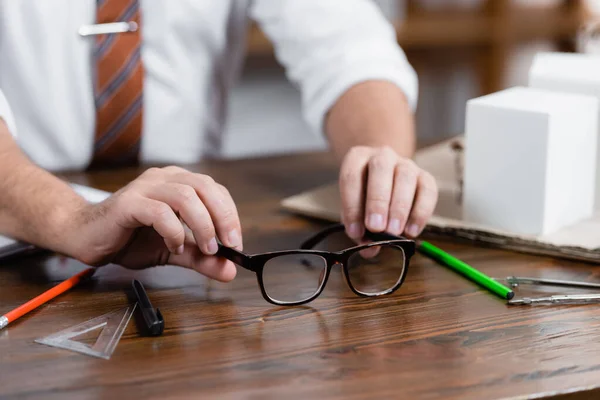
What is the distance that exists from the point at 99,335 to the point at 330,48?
0.83 metres

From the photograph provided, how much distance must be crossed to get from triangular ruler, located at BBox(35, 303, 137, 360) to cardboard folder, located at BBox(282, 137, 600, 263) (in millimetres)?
364

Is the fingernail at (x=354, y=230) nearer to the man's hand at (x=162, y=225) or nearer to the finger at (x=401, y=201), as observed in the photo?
the finger at (x=401, y=201)

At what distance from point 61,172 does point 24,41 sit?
10.3 inches

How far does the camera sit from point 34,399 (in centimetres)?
59

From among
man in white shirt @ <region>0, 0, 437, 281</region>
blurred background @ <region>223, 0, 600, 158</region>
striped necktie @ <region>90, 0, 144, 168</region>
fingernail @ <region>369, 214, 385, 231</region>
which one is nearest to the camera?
fingernail @ <region>369, 214, 385, 231</region>

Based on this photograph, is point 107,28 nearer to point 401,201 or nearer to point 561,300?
point 401,201

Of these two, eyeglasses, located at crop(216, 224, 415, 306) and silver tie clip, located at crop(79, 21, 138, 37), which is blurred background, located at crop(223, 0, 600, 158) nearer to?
silver tie clip, located at crop(79, 21, 138, 37)

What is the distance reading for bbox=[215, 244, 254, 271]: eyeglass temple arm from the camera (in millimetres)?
767

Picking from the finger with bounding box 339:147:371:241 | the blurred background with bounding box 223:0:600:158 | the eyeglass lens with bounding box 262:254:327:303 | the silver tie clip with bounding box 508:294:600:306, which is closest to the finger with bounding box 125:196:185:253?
the eyeglass lens with bounding box 262:254:327:303

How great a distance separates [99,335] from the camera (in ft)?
2.27

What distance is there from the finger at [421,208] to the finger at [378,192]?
0.11 ft

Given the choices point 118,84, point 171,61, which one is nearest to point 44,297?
point 118,84

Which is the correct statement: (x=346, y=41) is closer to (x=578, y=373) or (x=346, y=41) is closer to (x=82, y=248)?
(x=82, y=248)

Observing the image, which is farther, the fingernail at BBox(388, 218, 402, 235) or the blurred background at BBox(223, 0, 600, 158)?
the blurred background at BBox(223, 0, 600, 158)
